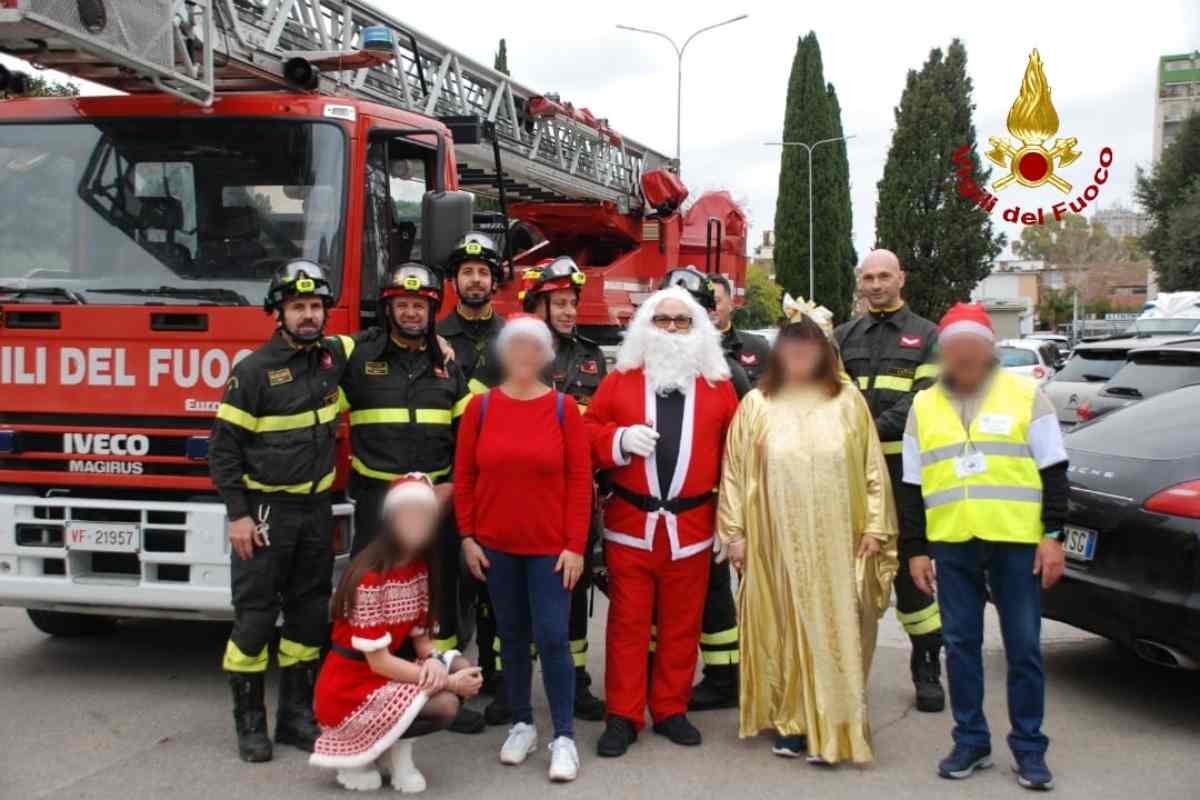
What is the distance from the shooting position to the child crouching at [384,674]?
4234 mm

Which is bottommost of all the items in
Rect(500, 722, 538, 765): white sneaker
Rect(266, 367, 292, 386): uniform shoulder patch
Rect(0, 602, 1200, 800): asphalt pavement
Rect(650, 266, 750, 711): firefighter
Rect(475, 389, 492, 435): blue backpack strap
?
Rect(0, 602, 1200, 800): asphalt pavement

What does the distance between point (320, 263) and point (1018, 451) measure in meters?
3.01

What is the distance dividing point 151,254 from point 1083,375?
33.9 feet

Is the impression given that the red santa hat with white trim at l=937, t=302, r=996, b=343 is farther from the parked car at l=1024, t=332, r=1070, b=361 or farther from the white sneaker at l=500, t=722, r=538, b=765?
the parked car at l=1024, t=332, r=1070, b=361

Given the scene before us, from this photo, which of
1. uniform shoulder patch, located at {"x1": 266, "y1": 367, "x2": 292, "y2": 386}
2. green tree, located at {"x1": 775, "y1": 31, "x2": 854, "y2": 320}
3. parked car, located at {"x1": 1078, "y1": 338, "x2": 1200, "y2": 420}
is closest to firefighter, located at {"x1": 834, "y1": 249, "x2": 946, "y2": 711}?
uniform shoulder patch, located at {"x1": 266, "y1": 367, "x2": 292, "y2": 386}

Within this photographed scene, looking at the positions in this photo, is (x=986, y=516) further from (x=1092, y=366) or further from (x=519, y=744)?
(x=1092, y=366)

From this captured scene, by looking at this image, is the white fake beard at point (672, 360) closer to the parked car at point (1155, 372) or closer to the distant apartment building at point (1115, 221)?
the parked car at point (1155, 372)

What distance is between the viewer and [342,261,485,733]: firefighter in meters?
4.80

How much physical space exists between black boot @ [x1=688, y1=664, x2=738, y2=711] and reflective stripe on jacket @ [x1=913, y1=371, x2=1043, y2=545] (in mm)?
1294

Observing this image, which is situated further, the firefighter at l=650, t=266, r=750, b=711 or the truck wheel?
the truck wheel

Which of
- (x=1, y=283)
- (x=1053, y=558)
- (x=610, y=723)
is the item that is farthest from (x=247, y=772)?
(x=1053, y=558)

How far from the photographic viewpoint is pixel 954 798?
4.20 metres

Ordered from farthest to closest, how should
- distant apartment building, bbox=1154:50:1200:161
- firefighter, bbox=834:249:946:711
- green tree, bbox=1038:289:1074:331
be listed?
distant apartment building, bbox=1154:50:1200:161 < green tree, bbox=1038:289:1074:331 < firefighter, bbox=834:249:946:711

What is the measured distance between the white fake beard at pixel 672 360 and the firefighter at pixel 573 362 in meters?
0.62
